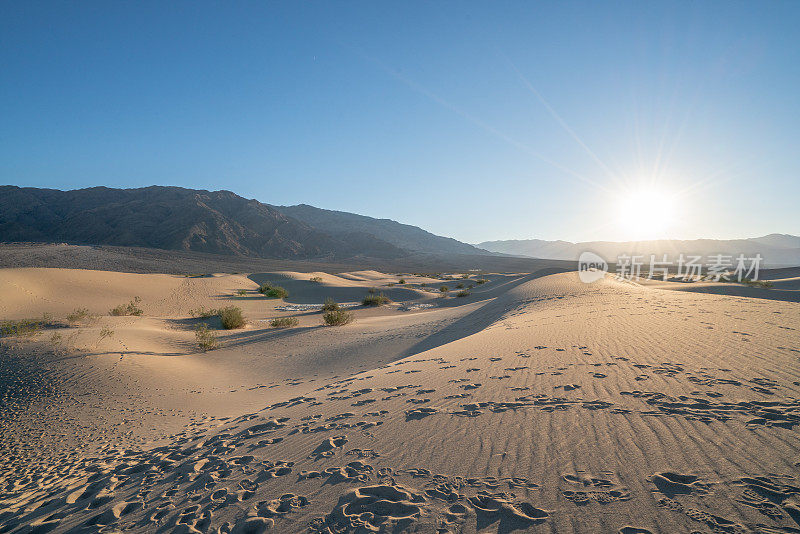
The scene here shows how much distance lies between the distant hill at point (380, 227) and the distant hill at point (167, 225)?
49.6 metres

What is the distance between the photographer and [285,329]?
13930mm

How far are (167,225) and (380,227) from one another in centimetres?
10484

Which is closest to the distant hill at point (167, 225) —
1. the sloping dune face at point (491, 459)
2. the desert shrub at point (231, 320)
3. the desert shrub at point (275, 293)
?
the desert shrub at point (275, 293)

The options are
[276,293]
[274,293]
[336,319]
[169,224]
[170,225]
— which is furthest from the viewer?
[169,224]

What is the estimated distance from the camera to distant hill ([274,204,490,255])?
165625mm

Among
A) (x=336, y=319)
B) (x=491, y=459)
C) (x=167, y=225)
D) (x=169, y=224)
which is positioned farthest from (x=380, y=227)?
(x=491, y=459)

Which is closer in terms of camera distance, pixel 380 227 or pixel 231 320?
pixel 231 320

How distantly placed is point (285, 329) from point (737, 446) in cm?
1329

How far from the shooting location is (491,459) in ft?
9.48

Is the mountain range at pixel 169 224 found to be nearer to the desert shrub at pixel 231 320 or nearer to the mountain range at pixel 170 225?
the mountain range at pixel 170 225

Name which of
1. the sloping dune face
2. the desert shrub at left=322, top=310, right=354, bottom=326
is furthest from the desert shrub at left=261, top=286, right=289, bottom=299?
the sloping dune face

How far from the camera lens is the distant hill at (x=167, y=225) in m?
78.9

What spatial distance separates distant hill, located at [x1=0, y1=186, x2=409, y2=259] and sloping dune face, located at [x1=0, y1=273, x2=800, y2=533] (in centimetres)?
8384

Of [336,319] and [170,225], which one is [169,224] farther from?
[336,319]
